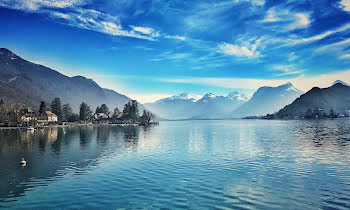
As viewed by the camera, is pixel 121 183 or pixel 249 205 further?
pixel 121 183

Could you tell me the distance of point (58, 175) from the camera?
113ft

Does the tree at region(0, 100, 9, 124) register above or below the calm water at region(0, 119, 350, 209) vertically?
above

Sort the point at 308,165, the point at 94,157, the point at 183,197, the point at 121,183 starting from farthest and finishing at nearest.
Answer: the point at 94,157 < the point at 308,165 < the point at 121,183 < the point at 183,197

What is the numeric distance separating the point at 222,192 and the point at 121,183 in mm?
12724

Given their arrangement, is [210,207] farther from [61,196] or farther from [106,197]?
[61,196]

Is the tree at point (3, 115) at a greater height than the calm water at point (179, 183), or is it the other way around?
the tree at point (3, 115)

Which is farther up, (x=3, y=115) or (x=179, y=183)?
(x=3, y=115)

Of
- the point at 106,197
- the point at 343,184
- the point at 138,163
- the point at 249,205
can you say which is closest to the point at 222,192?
the point at 249,205

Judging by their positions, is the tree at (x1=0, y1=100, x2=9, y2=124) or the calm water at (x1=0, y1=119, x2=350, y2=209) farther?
the tree at (x1=0, y1=100, x2=9, y2=124)

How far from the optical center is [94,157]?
1954 inches

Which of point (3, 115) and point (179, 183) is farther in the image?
point (3, 115)

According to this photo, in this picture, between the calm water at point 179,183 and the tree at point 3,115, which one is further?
the tree at point 3,115

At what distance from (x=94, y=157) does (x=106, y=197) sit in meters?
26.1

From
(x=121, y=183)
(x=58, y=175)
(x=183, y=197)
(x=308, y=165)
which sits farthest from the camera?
(x=308, y=165)
